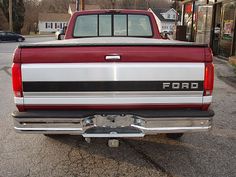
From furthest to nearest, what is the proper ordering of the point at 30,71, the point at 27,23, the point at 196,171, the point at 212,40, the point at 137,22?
the point at 27,23, the point at 212,40, the point at 137,22, the point at 196,171, the point at 30,71

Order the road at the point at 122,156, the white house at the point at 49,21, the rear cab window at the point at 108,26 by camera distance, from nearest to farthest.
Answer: the road at the point at 122,156 → the rear cab window at the point at 108,26 → the white house at the point at 49,21

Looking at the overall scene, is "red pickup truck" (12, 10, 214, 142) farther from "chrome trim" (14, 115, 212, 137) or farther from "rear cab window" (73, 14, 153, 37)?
"rear cab window" (73, 14, 153, 37)

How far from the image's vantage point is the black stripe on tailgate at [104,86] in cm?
323

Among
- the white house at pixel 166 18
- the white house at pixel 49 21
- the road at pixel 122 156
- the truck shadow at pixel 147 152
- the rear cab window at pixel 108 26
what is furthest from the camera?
the white house at pixel 166 18

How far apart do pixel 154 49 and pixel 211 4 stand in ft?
45.2

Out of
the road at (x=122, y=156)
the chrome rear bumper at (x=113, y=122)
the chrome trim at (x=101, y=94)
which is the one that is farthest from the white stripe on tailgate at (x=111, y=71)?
the road at (x=122, y=156)

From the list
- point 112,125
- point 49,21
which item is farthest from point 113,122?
point 49,21

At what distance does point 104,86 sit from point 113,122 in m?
0.42

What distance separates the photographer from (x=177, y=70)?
324 cm

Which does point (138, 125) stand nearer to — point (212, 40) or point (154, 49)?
point (154, 49)

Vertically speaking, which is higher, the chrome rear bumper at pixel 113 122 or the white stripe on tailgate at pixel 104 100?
the white stripe on tailgate at pixel 104 100

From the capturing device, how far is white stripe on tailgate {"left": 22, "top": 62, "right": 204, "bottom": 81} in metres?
3.20

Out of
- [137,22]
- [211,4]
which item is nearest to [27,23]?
[211,4]

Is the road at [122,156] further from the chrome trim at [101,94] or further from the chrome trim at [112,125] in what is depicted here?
the chrome trim at [101,94]
